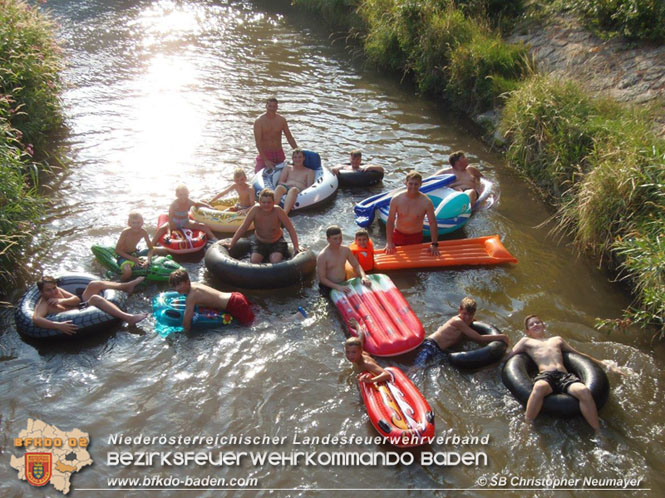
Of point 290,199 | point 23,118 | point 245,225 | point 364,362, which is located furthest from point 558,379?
point 23,118

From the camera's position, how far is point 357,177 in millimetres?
9820

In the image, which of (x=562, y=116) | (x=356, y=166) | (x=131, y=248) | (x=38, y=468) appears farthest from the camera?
(x=356, y=166)

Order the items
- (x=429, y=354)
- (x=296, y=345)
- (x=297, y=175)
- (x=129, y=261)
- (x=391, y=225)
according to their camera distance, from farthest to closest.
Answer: (x=297, y=175) < (x=391, y=225) < (x=129, y=261) < (x=296, y=345) < (x=429, y=354)

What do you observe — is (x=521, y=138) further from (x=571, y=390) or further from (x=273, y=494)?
(x=273, y=494)

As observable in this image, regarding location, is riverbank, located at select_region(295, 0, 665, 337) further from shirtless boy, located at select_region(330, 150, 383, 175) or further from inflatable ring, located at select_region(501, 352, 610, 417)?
shirtless boy, located at select_region(330, 150, 383, 175)

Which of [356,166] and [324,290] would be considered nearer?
[324,290]

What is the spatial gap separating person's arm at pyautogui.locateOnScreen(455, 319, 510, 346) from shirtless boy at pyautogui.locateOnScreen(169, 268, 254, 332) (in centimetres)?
246

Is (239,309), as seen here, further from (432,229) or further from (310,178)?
(310,178)

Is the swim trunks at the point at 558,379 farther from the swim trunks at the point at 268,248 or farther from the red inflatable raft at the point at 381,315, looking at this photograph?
the swim trunks at the point at 268,248

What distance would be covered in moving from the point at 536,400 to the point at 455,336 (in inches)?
45.3

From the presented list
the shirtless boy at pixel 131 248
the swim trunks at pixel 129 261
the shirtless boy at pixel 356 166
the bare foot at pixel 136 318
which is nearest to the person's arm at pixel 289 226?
the shirtless boy at pixel 131 248

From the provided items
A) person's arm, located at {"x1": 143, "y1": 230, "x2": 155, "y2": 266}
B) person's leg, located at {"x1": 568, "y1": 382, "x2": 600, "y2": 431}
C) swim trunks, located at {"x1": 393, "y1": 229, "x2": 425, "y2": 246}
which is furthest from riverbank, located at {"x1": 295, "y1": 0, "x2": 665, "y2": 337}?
person's arm, located at {"x1": 143, "y1": 230, "x2": 155, "y2": 266}

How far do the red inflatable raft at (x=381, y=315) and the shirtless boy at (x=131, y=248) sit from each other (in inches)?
103

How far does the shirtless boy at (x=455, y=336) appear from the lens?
20.3 feet
